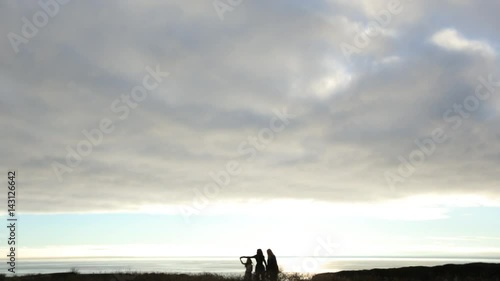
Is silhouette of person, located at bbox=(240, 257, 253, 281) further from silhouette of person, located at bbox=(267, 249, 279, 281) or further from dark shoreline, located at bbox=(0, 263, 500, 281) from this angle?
silhouette of person, located at bbox=(267, 249, 279, 281)

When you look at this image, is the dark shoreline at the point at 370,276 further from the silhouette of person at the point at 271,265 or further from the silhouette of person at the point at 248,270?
the silhouette of person at the point at 248,270

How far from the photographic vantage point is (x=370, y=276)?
32250 mm

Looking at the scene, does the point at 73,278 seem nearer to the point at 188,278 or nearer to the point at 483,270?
the point at 188,278

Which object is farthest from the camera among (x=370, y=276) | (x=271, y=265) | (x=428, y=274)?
(x=428, y=274)

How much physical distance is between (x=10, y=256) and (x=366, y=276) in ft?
68.0

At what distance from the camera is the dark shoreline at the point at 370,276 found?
30.9m

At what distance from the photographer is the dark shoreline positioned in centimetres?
3094

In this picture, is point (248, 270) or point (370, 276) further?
point (370, 276)

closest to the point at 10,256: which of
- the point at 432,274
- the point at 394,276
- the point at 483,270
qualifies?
the point at 394,276

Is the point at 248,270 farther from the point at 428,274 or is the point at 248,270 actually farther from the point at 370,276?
the point at 428,274

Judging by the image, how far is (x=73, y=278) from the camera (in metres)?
31.8

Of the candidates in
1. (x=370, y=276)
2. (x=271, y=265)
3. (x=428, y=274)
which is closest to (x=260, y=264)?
(x=271, y=265)

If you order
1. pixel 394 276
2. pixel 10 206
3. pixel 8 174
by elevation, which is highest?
pixel 8 174

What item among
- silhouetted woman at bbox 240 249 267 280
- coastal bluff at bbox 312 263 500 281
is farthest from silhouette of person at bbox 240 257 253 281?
coastal bluff at bbox 312 263 500 281
